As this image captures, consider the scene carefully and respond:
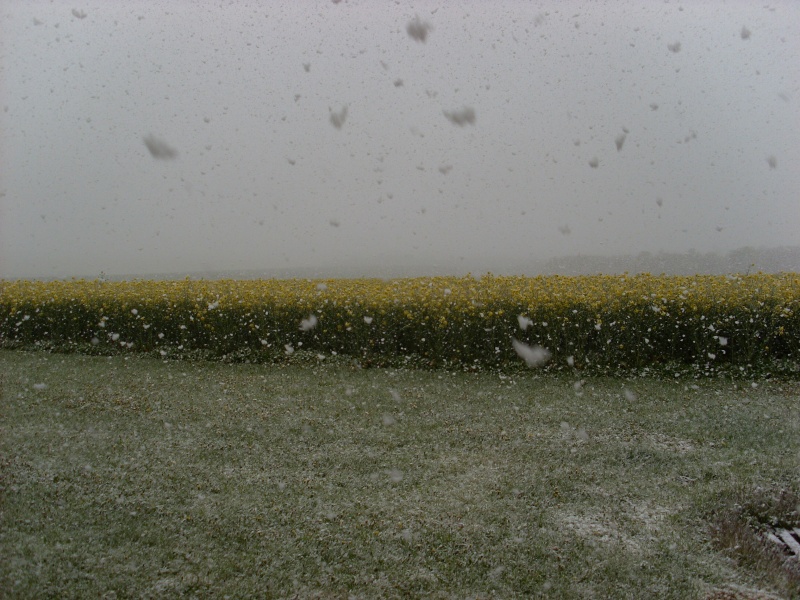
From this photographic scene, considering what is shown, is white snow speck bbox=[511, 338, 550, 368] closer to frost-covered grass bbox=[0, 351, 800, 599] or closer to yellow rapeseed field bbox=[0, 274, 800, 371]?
yellow rapeseed field bbox=[0, 274, 800, 371]

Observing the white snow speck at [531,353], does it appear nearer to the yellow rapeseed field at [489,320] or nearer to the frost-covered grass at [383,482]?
the yellow rapeseed field at [489,320]

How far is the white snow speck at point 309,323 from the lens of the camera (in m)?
8.17

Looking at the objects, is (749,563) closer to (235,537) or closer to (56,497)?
(235,537)

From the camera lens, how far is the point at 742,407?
6.28 metres

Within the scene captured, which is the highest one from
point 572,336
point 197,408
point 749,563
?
point 572,336

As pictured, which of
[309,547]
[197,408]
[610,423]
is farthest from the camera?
[197,408]

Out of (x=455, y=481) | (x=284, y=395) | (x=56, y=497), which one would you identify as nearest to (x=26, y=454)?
(x=56, y=497)

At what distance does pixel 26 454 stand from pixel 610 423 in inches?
197

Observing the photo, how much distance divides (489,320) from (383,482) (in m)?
3.46

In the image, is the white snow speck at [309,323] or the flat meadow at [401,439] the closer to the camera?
the flat meadow at [401,439]

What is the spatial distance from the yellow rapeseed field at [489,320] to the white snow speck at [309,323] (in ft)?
0.05

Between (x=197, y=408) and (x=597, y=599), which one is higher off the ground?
(x=197, y=408)

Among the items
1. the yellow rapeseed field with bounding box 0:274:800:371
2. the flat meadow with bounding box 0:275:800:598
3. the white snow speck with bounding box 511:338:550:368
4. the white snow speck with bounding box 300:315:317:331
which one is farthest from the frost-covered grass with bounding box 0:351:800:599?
the white snow speck with bounding box 300:315:317:331

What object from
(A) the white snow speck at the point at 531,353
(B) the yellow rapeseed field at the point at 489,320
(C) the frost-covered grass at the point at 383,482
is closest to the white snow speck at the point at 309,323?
(B) the yellow rapeseed field at the point at 489,320
